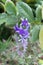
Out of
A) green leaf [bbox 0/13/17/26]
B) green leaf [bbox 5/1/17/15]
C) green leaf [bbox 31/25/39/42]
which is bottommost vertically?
green leaf [bbox 31/25/39/42]

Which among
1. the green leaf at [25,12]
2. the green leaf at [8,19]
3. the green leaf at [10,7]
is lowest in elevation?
the green leaf at [8,19]

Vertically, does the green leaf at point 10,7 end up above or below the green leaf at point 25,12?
above

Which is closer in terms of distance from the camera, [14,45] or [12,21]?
[12,21]

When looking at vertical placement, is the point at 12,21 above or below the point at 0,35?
below

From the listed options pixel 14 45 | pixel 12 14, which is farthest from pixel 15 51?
pixel 12 14

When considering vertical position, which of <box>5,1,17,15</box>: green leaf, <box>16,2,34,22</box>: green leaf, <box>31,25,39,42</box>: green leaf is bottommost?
<box>31,25,39,42</box>: green leaf

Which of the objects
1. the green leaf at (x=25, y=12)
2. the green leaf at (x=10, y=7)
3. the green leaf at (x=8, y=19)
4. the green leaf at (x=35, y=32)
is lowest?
the green leaf at (x=35, y=32)

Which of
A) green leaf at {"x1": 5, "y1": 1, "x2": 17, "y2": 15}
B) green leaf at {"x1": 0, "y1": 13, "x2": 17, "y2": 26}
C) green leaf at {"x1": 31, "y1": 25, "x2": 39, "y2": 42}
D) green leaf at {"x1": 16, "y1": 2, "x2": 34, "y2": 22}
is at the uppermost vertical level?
green leaf at {"x1": 5, "y1": 1, "x2": 17, "y2": 15}

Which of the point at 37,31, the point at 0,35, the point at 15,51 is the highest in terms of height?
the point at 0,35

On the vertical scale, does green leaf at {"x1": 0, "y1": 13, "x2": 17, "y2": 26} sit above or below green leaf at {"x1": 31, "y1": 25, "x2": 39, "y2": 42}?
above

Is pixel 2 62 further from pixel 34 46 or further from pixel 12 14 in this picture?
pixel 12 14

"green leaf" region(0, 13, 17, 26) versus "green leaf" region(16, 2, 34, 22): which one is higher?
"green leaf" region(16, 2, 34, 22)
